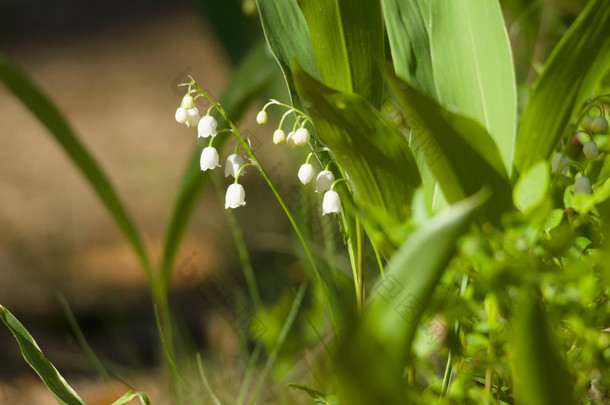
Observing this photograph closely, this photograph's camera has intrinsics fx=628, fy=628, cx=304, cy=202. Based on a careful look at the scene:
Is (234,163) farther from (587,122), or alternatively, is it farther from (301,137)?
(587,122)

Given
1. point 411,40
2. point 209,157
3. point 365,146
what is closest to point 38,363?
point 209,157

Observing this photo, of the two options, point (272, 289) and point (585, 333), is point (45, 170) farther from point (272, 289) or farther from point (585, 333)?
point (585, 333)

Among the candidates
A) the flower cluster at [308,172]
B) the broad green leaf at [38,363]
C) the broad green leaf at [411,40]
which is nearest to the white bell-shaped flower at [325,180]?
the flower cluster at [308,172]

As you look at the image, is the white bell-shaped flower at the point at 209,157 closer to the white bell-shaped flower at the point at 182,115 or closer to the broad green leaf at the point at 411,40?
the white bell-shaped flower at the point at 182,115

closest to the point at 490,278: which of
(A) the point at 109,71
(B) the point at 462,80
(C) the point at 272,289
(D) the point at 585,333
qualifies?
(D) the point at 585,333

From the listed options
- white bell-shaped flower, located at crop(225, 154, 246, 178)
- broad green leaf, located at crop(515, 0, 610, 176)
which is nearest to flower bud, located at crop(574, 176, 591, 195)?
broad green leaf, located at crop(515, 0, 610, 176)

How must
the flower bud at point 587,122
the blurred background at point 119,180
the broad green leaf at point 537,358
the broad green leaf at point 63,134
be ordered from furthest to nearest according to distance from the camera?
the blurred background at point 119,180
the broad green leaf at point 63,134
the flower bud at point 587,122
the broad green leaf at point 537,358
